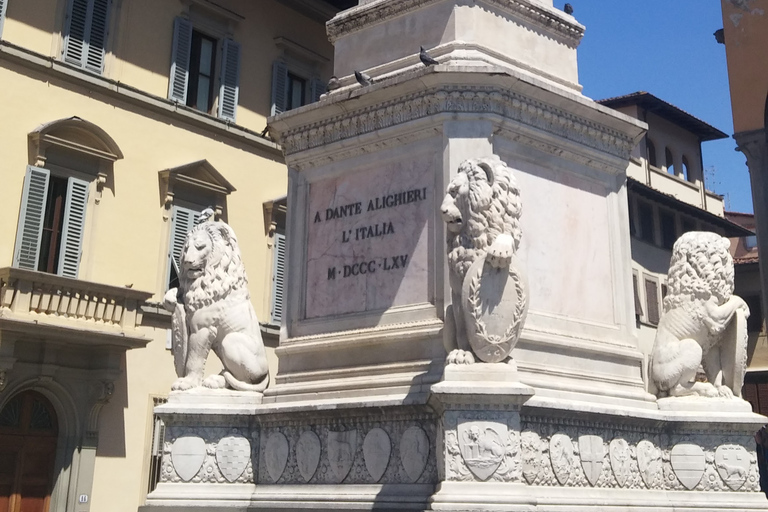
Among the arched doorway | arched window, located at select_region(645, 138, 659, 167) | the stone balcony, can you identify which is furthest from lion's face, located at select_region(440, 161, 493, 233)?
arched window, located at select_region(645, 138, 659, 167)

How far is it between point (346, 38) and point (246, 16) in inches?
617

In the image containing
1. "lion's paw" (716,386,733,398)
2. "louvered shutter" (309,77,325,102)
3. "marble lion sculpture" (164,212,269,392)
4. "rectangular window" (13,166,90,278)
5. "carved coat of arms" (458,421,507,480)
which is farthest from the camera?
"louvered shutter" (309,77,325,102)

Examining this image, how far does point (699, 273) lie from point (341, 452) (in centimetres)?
325

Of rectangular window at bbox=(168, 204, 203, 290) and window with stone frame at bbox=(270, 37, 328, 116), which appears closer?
rectangular window at bbox=(168, 204, 203, 290)

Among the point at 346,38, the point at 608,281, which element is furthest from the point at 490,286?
the point at 346,38

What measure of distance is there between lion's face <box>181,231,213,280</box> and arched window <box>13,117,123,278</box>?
1122 centimetres

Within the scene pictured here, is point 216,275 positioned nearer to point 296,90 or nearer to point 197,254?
point 197,254

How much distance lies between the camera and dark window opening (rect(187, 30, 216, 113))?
22.5 meters

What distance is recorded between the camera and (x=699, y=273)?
778 cm

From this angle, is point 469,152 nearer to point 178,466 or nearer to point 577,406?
point 577,406

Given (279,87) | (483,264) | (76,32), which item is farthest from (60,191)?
(483,264)

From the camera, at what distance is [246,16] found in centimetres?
2380

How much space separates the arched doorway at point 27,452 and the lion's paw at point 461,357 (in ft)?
44.8

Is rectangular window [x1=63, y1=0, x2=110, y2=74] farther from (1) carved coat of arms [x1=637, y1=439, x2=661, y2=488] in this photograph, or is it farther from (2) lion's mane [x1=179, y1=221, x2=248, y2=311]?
(1) carved coat of arms [x1=637, y1=439, x2=661, y2=488]
